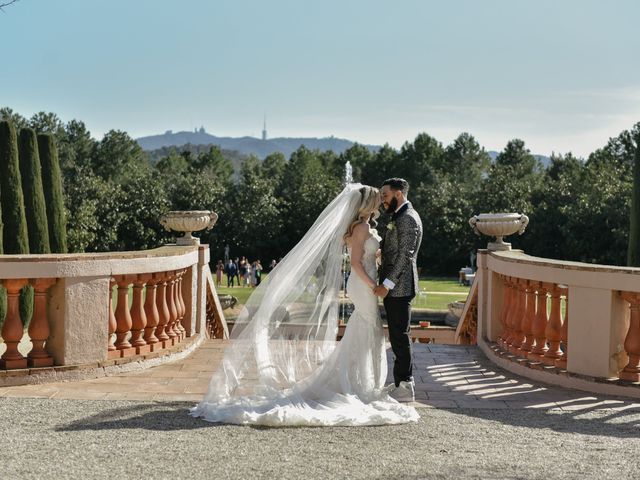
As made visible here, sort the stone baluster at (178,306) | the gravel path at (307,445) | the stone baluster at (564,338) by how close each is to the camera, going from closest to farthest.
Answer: the gravel path at (307,445) → the stone baluster at (564,338) → the stone baluster at (178,306)

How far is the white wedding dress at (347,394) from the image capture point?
541 cm

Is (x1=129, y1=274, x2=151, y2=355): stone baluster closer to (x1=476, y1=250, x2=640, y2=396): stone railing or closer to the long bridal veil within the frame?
the long bridal veil

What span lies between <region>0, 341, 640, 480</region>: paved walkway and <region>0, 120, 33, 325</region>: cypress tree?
14661 millimetres

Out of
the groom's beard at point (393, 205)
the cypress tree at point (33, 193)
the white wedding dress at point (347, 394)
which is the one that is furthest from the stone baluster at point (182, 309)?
the cypress tree at point (33, 193)

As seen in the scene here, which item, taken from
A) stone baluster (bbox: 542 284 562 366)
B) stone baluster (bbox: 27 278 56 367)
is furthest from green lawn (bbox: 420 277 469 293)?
stone baluster (bbox: 27 278 56 367)

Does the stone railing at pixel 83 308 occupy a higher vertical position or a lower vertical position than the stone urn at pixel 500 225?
lower

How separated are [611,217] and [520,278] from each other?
116 feet

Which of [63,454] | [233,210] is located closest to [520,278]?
[63,454]

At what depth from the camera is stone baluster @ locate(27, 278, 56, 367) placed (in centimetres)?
643

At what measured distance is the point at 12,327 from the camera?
636 cm

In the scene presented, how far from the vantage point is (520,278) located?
24.8 ft

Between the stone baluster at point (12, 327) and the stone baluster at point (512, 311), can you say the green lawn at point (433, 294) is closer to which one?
the stone baluster at point (512, 311)

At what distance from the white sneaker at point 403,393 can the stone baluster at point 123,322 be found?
8.34ft

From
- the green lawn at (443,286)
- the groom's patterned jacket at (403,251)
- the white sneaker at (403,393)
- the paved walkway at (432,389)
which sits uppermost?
the groom's patterned jacket at (403,251)
